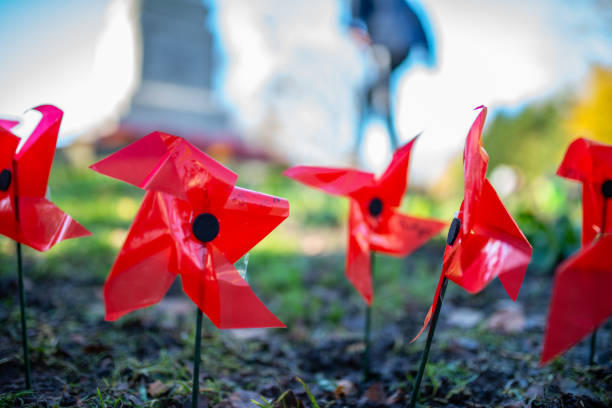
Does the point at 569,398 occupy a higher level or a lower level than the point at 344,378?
higher

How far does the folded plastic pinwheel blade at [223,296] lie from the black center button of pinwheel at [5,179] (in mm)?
531

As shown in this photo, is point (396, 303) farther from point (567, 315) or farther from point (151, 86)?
point (151, 86)

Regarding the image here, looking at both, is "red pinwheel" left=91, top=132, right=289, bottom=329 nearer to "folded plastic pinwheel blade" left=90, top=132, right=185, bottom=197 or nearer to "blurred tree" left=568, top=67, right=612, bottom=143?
"folded plastic pinwheel blade" left=90, top=132, right=185, bottom=197

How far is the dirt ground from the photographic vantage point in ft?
3.70

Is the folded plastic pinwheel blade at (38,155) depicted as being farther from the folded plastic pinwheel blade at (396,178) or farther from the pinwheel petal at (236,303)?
the folded plastic pinwheel blade at (396,178)

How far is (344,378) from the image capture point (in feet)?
4.52

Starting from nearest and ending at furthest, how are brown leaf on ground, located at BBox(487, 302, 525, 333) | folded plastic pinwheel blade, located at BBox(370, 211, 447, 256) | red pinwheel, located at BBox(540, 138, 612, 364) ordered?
1. red pinwheel, located at BBox(540, 138, 612, 364)
2. folded plastic pinwheel blade, located at BBox(370, 211, 447, 256)
3. brown leaf on ground, located at BBox(487, 302, 525, 333)

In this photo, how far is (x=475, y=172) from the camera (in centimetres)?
86

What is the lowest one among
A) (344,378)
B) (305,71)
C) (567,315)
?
(344,378)

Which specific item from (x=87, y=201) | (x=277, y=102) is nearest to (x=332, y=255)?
(x=87, y=201)

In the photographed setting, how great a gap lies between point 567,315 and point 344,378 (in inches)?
33.3

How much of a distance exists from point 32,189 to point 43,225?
0.10 metres

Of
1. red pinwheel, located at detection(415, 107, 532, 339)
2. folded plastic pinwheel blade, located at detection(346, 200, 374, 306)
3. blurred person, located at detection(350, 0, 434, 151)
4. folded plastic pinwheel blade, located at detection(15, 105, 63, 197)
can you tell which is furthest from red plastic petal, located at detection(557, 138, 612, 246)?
blurred person, located at detection(350, 0, 434, 151)

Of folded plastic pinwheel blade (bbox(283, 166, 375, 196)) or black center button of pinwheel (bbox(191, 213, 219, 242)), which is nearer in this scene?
black center button of pinwheel (bbox(191, 213, 219, 242))
